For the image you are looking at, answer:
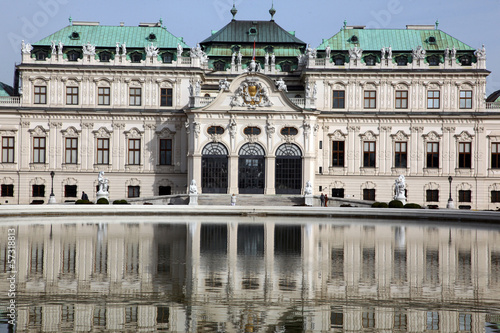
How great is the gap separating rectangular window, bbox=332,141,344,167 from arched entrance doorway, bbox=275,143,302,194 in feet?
17.4

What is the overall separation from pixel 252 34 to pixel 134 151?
19949 millimetres

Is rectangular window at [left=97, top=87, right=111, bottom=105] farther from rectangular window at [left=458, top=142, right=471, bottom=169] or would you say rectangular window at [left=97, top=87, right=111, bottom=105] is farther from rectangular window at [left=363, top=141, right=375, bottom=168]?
rectangular window at [left=458, top=142, right=471, bottom=169]

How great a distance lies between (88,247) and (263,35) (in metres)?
54.4

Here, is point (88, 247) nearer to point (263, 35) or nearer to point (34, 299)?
point (34, 299)

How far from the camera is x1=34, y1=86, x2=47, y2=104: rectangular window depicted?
7162 cm

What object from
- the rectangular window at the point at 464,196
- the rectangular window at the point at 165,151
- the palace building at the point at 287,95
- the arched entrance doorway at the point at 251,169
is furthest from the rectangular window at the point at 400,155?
the rectangular window at the point at 165,151

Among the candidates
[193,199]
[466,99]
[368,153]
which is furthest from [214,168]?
[466,99]

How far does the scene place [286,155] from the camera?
68.6 metres

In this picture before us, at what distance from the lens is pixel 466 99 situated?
71.6 metres

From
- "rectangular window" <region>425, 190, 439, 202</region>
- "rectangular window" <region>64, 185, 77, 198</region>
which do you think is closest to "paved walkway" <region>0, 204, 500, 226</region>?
"rectangular window" <region>425, 190, 439, 202</region>

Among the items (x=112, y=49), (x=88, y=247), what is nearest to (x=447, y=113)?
(x=112, y=49)

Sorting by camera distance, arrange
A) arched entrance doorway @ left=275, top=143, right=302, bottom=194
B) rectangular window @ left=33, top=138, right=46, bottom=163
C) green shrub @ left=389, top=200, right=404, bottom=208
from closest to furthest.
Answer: green shrub @ left=389, top=200, right=404, bottom=208 → arched entrance doorway @ left=275, top=143, right=302, bottom=194 → rectangular window @ left=33, top=138, right=46, bottom=163

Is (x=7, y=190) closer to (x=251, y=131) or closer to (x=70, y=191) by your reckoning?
Result: (x=70, y=191)

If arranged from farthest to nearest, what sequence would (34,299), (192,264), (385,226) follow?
(385,226)
(192,264)
(34,299)
